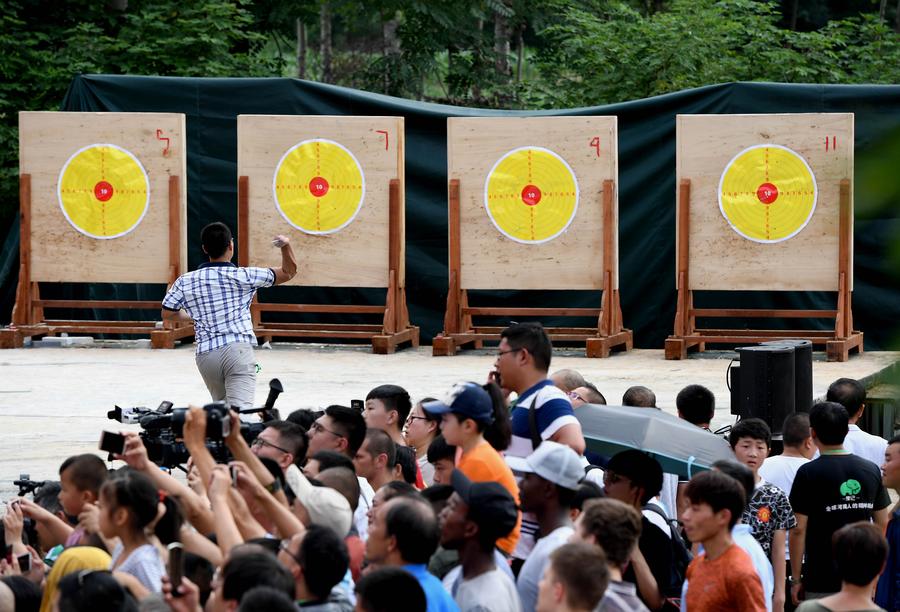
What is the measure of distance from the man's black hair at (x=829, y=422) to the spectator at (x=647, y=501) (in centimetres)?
118

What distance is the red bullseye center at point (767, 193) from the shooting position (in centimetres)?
1277

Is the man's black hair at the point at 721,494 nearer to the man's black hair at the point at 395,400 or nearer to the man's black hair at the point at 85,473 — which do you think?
the man's black hair at the point at 85,473

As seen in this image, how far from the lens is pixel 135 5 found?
1758 cm

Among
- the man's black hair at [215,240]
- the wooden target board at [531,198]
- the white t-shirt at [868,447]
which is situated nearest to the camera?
the white t-shirt at [868,447]

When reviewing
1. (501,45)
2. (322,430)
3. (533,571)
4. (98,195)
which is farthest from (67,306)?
(533,571)

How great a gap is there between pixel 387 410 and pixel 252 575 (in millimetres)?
2929

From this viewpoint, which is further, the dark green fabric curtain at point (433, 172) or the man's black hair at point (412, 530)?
the dark green fabric curtain at point (433, 172)

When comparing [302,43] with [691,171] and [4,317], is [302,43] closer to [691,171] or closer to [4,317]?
[4,317]

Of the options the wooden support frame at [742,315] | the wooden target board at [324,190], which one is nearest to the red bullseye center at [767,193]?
the wooden support frame at [742,315]

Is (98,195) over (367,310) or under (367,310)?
over

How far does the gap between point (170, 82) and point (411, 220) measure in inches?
118

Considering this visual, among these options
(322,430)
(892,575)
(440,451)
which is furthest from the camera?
(322,430)

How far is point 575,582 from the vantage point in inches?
132

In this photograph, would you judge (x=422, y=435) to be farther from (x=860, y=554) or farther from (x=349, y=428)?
(x=860, y=554)
